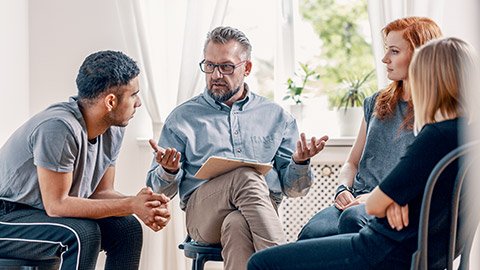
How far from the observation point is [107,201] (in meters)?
2.03

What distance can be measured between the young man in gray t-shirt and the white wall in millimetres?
1039

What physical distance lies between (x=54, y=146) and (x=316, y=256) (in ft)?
3.26

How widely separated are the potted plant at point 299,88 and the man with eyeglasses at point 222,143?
2.23 ft

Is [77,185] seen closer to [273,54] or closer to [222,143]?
[222,143]

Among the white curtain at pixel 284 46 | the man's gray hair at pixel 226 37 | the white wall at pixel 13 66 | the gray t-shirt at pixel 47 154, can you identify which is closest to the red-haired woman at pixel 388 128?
the man's gray hair at pixel 226 37

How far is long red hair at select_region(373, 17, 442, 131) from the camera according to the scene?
2088mm

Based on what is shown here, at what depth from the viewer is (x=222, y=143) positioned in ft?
7.75

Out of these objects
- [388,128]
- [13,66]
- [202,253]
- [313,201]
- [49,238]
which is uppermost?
[13,66]

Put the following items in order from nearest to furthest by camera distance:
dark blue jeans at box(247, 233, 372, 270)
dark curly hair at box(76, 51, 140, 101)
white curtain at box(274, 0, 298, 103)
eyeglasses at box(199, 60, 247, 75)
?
dark blue jeans at box(247, 233, 372, 270) → dark curly hair at box(76, 51, 140, 101) → eyeglasses at box(199, 60, 247, 75) → white curtain at box(274, 0, 298, 103)

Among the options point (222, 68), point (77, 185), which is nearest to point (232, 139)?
point (222, 68)

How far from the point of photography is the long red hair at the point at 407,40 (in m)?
2.09

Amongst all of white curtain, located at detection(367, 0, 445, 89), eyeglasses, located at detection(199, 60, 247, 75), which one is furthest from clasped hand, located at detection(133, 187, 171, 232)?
white curtain, located at detection(367, 0, 445, 89)

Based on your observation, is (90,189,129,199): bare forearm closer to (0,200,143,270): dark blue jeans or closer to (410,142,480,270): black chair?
(0,200,143,270): dark blue jeans

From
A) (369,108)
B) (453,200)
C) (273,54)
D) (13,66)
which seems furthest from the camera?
(273,54)
